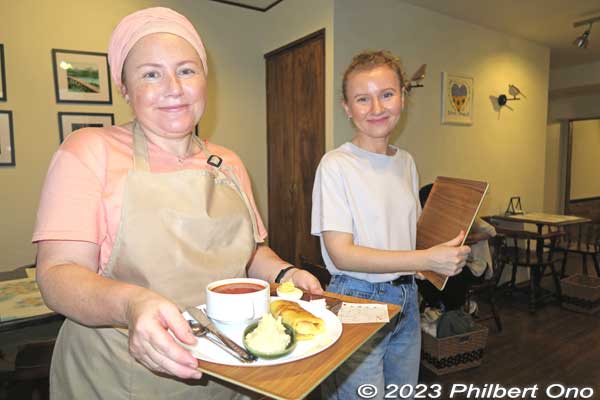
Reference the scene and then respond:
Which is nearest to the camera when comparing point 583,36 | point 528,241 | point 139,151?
point 139,151

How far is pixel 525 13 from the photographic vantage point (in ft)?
11.5

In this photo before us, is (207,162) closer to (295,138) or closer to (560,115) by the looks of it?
(295,138)

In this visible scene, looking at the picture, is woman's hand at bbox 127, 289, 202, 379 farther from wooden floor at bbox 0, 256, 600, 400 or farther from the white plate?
wooden floor at bbox 0, 256, 600, 400

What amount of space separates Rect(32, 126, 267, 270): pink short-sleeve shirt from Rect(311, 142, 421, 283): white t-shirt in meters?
0.52

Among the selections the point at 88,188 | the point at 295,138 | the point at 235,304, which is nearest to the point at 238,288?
the point at 235,304

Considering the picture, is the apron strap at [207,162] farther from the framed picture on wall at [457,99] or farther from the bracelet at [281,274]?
the framed picture on wall at [457,99]

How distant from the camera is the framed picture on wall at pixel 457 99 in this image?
3.55m

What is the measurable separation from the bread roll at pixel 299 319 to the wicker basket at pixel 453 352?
212 centimetres

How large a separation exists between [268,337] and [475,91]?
3.91 metres

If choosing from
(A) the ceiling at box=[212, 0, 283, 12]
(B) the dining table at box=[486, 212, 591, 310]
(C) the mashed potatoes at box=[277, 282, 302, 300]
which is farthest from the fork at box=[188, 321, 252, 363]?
(B) the dining table at box=[486, 212, 591, 310]

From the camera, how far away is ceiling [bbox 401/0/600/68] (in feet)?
10.8

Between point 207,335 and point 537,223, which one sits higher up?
point 207,335

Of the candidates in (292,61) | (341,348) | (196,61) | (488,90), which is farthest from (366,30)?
(341,348)

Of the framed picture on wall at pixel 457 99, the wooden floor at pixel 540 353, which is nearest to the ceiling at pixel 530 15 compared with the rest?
the framed picture on wall at pixel 457 99
